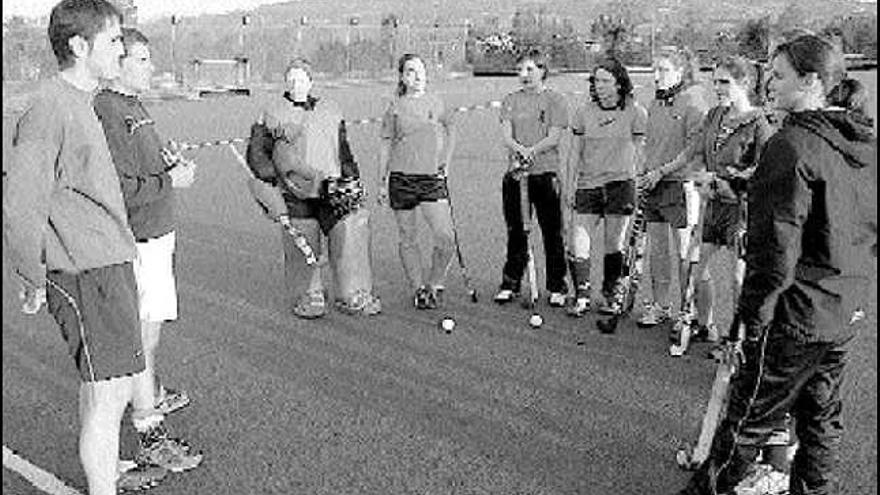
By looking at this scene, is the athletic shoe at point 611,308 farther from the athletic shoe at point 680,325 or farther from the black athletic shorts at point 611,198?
the black athletic shorts at point 611,198

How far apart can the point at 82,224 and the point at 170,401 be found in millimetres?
2130

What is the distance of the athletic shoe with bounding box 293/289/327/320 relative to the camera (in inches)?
296

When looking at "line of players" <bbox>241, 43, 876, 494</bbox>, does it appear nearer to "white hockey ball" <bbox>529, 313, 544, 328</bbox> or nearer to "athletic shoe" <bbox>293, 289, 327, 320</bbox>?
"athletic shoe" <bbox>293, 289, 327, 320</bbox>

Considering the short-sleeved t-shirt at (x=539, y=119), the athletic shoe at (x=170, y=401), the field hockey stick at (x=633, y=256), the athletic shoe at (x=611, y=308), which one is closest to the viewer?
the athletic shoe at (x=170, y=401)

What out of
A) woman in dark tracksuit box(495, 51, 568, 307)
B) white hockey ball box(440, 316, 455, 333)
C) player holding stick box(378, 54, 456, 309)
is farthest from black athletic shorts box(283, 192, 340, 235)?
woman in dark tracksuit box(495, 51, 568, 307)

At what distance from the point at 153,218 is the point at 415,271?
3034 millimetres

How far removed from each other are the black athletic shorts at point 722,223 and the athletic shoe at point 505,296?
195 cm

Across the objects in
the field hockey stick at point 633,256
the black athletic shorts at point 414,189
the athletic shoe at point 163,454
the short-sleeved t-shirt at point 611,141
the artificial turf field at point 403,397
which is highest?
the short-sleeved t-shirt at point 611,141

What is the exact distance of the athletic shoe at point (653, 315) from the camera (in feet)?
23.0

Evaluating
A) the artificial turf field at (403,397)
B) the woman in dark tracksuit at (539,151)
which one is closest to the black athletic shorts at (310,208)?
the artificial turf field at (403,397)

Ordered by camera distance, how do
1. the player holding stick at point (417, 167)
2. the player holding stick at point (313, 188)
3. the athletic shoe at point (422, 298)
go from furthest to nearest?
the athletic shoe at point (422, 298)
the player holding stick at point (417, 167)
the player holding stick at point (313, 188)

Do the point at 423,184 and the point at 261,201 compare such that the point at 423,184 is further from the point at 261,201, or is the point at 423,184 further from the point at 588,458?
the point at 588,458

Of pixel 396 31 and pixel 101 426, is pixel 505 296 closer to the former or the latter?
pixel 101 426

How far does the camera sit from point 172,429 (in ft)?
17.7
